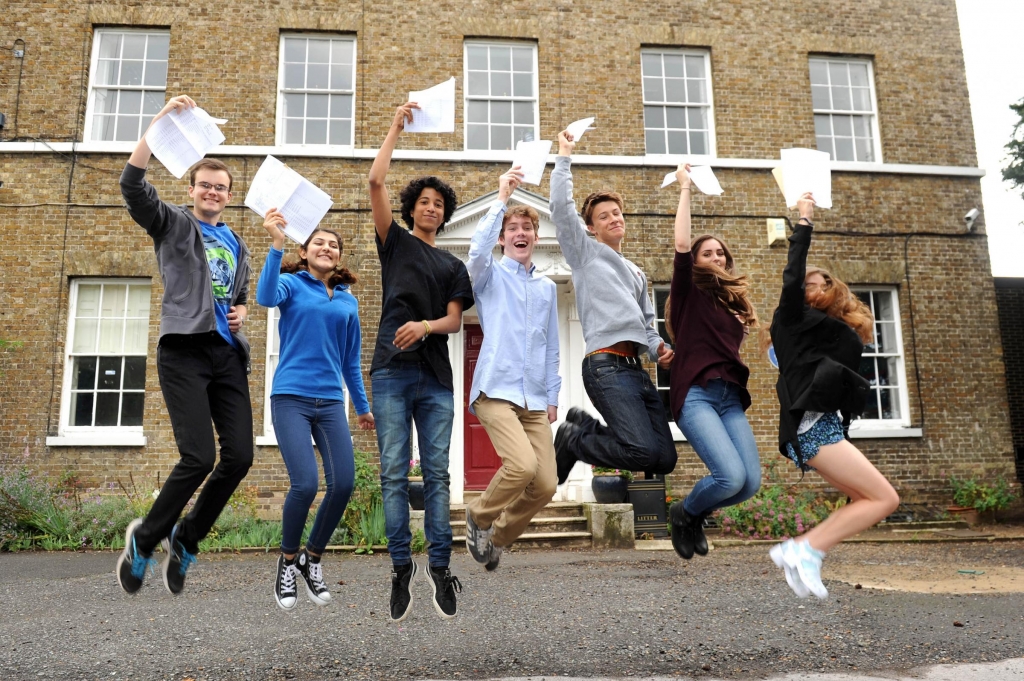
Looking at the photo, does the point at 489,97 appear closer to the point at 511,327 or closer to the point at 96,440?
the point at 96,440

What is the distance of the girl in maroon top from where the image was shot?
4219mm

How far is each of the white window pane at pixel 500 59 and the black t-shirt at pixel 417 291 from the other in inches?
328

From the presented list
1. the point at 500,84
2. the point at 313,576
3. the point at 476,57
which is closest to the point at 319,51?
the point at 476,57

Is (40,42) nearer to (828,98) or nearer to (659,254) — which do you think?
(659,254)

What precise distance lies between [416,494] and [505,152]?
5216 mm

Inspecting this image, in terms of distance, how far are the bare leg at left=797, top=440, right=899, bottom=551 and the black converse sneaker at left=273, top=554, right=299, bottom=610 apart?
2.75 meters

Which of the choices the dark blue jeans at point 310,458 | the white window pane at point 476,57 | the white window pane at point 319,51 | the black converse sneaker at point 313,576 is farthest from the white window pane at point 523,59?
the black converse sneaker at point 313,576

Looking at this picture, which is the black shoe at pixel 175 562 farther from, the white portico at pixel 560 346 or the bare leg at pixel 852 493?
the white portico at pixel 560 346

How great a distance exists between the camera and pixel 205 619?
6.13 m

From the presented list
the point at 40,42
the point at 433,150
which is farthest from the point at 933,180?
the point at 40,42

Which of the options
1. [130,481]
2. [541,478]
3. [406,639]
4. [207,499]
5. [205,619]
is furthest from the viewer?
[130,481]

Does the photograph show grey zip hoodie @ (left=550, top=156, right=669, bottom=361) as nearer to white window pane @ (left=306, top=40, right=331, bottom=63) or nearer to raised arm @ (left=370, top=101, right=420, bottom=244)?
raised arm @ (left=370, top=101, right=420, bottom=244)

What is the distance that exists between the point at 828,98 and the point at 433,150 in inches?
255

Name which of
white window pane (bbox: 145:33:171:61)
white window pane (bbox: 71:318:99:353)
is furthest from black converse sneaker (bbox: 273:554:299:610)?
white window pane (bbox: 145:33:171:61)
